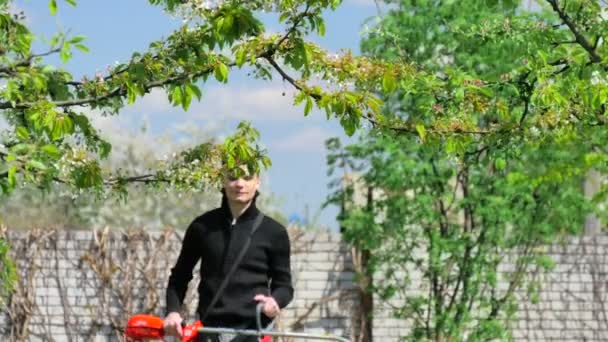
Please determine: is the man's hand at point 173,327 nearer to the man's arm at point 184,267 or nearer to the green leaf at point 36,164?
the man's arm at point 184,267

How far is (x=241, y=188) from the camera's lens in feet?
19.4

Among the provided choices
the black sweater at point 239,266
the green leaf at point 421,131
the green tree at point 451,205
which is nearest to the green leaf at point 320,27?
the green leaf at point 421,131

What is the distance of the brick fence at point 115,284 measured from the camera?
41.3 ft

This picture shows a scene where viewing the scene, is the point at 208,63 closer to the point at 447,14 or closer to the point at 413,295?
the point at 447,14

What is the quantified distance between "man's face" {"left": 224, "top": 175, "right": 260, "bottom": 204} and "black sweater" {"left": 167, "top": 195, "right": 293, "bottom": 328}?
6 cm

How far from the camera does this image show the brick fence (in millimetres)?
12602

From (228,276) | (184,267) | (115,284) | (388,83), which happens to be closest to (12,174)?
(228,276)

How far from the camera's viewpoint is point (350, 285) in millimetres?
12680

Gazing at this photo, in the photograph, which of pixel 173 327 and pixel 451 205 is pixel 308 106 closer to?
pixel 173 327

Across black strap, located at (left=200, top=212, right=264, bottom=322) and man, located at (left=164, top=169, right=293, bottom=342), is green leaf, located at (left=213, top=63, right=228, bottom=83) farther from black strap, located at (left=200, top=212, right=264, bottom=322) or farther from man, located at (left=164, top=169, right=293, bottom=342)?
black strap, located at (left=200, top=212, right=264, bottom=322)

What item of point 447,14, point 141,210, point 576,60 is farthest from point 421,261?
point 141,210

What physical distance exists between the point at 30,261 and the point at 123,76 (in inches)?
284

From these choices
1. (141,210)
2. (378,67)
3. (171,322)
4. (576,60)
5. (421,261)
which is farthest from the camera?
(141,210)

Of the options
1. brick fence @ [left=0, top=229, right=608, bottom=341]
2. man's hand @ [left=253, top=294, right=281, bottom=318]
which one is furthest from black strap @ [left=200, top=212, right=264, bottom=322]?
brick fence @ [left=0, top=229, right=608, bottom=341]
